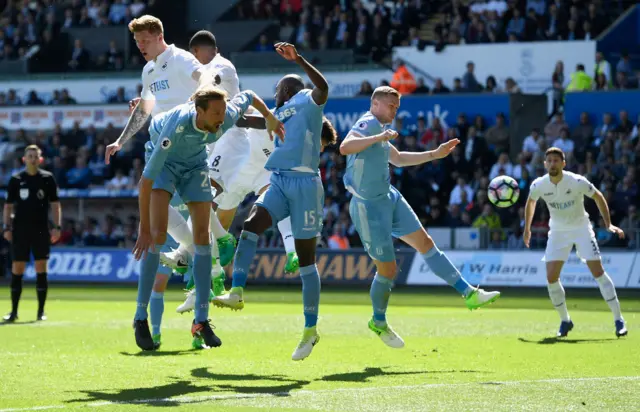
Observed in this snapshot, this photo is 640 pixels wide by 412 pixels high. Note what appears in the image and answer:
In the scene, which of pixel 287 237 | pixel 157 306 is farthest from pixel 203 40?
pixel 157 306

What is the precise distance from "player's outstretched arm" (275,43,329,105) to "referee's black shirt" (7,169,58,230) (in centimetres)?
762

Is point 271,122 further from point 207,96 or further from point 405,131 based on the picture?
point 405,131

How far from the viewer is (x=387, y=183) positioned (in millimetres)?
12352

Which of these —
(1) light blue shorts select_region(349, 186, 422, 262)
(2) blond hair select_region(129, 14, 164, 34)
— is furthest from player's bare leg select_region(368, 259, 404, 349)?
(2) blond hair select_region(129, 14, 164, 34)

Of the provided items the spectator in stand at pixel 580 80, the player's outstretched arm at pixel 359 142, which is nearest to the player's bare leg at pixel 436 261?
the player's outstretched arm at pixel 359 142

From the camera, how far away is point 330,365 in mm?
11062

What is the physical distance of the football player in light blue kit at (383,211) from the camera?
12.1 m

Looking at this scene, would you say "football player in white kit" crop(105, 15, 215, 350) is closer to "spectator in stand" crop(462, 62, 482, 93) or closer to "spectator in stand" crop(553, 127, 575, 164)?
"spectator in stand" crop(553, 127, 575, 164)

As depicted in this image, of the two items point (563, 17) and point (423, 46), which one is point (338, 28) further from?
point (563, 17)

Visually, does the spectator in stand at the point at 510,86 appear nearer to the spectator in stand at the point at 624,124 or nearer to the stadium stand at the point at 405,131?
the stadium stand at the point at 405,131

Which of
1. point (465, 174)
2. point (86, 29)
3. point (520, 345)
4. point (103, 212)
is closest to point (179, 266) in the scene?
point (520, 345)

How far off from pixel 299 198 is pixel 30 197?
771cm

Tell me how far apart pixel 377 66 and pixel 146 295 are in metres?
22.1

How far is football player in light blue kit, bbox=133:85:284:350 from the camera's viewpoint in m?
10.3
